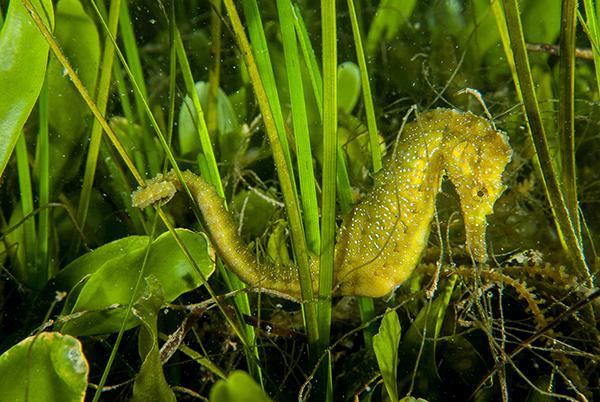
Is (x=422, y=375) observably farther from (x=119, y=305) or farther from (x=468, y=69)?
(x=468, y=69)

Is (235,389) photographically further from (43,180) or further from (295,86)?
(43,180)

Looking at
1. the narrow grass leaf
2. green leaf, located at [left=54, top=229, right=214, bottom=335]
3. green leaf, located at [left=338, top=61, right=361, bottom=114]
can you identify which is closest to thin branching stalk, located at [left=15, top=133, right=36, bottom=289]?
green leaf, located at [left=54, top=229, right=214, bottom=335]

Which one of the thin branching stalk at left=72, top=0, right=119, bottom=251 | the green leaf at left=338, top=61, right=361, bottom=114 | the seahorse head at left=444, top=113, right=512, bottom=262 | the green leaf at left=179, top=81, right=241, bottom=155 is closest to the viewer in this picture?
the seahorse head at left=444, top=113, right=512, bottom=262

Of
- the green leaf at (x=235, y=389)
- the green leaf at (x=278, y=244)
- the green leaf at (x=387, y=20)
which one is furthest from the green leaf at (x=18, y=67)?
the green leaf at (x=387, y=20)

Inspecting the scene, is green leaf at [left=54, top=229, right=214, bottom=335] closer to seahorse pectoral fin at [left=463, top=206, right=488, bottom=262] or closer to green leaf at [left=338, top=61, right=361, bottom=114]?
seahorse pectoral fin at [left=463, top=206, right=488, bottom=262]

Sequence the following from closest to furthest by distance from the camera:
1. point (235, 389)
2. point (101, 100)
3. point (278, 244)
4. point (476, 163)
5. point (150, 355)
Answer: point (235, 389) → point (150, 355) → point (476, 163) → point (101, 100) → point (278, 244)

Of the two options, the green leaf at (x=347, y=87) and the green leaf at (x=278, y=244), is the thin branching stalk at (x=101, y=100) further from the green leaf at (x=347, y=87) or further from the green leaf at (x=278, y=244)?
the green leaf at (x=347, y=87)

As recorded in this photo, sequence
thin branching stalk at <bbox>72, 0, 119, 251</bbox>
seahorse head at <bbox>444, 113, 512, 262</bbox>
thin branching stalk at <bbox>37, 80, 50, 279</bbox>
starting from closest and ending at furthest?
1. seahorse head at <bbox>444, 113, 512, 262</bbox>
2. thin branching stalk at <bbox>72, 0, 119, 251</bbox>
3. thin branching stalk at <bbox>37, 80, 50, 279</bbox>

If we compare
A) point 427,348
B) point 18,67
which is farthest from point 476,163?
point 18,67
